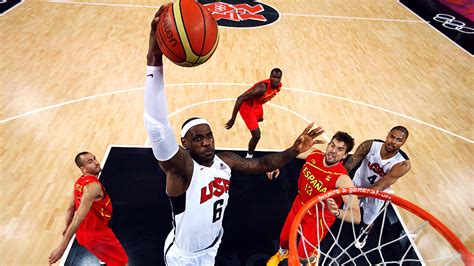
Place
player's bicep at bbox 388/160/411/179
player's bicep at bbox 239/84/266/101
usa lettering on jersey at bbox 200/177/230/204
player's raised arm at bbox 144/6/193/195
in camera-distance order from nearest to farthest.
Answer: player's raised arm at bbox 144/6/193/195, usa lettering on jersey at bbox 200/177/230/204, player's bicep at bbox 388/160/411/179, player's bicep at bbox 239/84/266/101

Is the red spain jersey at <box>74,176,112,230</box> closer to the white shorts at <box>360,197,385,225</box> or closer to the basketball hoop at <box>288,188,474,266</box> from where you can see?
the basketball hoop at <box>288,188,474,266</box>

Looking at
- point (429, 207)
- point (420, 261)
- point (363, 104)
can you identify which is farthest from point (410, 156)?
point (420, 261)

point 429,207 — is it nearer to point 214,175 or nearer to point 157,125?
point 214,175

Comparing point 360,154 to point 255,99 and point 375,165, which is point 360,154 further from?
point 255,99

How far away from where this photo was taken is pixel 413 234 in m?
4.41

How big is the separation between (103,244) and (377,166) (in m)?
2.99

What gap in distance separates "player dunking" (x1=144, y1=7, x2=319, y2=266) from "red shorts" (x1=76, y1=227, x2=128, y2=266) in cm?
78

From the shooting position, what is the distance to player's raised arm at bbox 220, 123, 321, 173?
2605 millimetres

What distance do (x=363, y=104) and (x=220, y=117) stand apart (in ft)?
10.1

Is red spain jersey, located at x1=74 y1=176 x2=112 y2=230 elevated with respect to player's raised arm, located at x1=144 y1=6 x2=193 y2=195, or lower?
lower

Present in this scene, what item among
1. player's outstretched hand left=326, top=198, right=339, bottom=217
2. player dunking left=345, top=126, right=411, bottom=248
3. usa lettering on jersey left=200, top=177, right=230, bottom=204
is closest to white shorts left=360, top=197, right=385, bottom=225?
player dunking left=345, top=126, right=411, bottom=248

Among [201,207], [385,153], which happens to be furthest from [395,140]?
[201,207]

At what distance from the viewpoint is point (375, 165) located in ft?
13.2

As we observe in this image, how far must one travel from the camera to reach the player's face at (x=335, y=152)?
11.2ft
